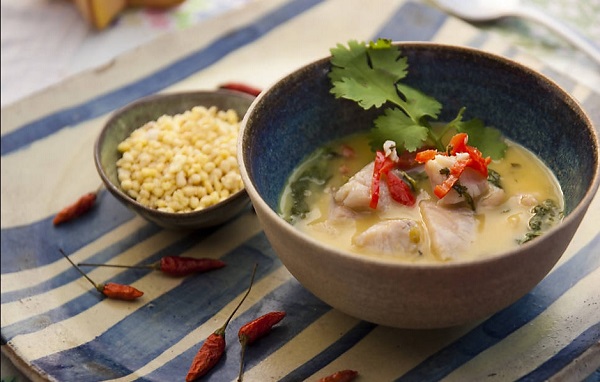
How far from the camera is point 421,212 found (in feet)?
8.75

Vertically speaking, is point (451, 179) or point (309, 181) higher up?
point (451, 179)

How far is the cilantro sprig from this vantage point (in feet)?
9.59

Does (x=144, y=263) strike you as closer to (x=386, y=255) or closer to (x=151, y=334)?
(x=151, y=334)

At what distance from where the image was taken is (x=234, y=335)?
267 centimetres

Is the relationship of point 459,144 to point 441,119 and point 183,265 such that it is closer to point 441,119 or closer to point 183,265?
point 441,119

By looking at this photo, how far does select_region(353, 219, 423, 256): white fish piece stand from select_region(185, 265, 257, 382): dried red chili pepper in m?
0.55

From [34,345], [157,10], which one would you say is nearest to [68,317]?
[34,345]

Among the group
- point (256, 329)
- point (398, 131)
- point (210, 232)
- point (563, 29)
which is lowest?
point (210, 232)

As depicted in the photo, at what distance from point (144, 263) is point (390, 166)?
3.35 ft

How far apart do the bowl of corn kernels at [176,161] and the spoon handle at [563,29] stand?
1.73 m

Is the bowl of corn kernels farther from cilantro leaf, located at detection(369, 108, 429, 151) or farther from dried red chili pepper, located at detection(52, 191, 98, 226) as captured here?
cilantro leaf, located at detection(369, 108, 429, 151)

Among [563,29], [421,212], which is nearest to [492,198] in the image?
[421,212]

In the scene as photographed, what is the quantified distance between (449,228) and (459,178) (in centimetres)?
21

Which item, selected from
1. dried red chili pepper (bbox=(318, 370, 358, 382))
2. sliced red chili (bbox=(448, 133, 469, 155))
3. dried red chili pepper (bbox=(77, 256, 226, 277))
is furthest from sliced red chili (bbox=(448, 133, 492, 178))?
dried red chili pepper (bbox=(77, 256, 226, 277))
